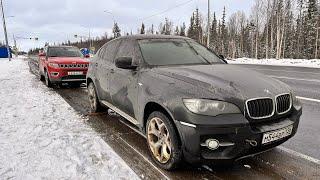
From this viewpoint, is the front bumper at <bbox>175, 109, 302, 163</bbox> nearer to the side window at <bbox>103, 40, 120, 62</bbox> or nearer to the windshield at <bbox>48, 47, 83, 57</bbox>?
the side window at <bbox>103, 40, 120, 62</bbox>

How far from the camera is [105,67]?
20.0 ft

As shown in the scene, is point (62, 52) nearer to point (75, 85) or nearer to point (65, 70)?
point (75, 85)

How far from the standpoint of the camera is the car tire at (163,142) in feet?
11.8

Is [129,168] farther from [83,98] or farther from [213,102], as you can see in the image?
[83,98]

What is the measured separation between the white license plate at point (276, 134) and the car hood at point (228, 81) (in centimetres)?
42

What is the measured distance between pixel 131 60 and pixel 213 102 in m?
1.73

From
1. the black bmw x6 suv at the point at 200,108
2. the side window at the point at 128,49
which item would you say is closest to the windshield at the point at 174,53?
the black bmw x6 suv at the point at 200,108

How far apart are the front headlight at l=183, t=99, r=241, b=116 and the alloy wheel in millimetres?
536

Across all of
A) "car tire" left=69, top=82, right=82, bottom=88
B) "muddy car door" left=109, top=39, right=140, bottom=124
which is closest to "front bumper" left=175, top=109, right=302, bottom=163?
"muddy car door" left=109, top=39, right=140, bottom=124

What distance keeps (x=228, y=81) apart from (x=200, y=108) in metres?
0.58

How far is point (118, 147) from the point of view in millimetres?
4688

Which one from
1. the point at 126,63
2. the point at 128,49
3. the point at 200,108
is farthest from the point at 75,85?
the point at 200,108

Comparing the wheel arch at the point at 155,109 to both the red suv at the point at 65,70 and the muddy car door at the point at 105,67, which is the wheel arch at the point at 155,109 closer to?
the muddy car door at the point at 105,67

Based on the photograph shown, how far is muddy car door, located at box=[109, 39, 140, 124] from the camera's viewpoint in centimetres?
468
